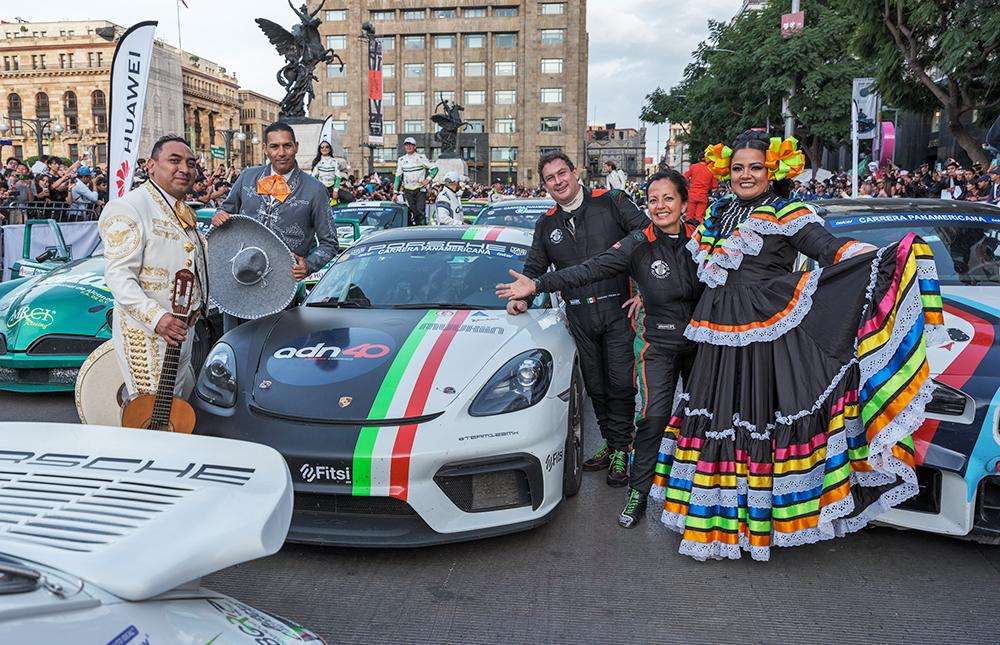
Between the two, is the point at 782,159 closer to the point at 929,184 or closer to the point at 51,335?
the point at 51,335

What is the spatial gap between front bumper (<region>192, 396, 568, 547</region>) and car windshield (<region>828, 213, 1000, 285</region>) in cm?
260

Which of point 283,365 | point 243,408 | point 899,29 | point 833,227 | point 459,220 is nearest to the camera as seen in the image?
point 243,408

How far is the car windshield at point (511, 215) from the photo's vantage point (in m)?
9.84

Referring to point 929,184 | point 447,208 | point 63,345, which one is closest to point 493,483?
point 63,345

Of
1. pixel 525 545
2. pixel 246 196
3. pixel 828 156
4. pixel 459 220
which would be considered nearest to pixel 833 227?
pixel 525 545

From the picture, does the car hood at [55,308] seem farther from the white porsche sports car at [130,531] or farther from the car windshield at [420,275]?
the white porsche sports car at [130,531]

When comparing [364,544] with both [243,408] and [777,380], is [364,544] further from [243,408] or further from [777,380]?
[777,380]

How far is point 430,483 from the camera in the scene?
3.21m

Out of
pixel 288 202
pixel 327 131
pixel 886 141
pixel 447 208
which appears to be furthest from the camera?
pixel 327 131

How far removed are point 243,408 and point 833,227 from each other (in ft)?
11.5

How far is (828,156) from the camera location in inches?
2020

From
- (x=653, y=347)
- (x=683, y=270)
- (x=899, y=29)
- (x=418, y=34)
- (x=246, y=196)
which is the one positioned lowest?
(x=653, y=347)

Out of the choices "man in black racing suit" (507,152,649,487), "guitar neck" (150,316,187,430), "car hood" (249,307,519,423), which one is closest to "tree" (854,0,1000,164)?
"man in black racing suit" (507,152,649,487)

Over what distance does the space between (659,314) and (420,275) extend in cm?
157
